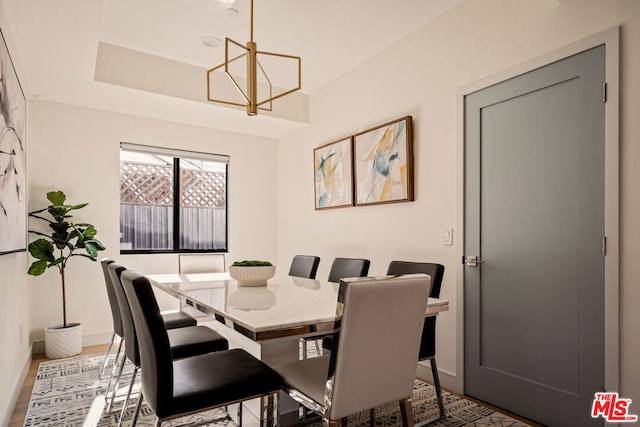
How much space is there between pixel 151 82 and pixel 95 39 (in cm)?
93

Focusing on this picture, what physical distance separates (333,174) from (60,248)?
2.54 meters

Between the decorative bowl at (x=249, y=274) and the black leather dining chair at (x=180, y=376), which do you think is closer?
the black leather dining chair at (x=180, y=376)

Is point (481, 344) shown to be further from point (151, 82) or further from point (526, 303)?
point (151, 82)

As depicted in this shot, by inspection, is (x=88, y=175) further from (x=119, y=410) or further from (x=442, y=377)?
(x=442, y=377)

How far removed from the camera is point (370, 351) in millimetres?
1360

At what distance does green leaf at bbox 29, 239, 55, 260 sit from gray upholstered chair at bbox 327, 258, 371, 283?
7.74ft

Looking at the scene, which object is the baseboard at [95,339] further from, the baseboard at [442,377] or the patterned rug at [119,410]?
the baseboard at [442,377]

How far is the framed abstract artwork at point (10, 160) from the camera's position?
6.24 feet

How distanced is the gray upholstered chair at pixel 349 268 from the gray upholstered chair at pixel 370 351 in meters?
1.23

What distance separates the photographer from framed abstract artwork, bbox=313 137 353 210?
144 inches

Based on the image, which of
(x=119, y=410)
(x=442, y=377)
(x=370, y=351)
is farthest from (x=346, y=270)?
(x=119, y=410)

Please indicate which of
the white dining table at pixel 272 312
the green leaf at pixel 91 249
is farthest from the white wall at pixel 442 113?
the green leaf at pixel 91 249

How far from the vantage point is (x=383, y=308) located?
1342 millimetres

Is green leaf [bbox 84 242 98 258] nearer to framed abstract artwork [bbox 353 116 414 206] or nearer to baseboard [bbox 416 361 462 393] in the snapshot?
framed abstract artwork [bbox 353 116 414 206]
